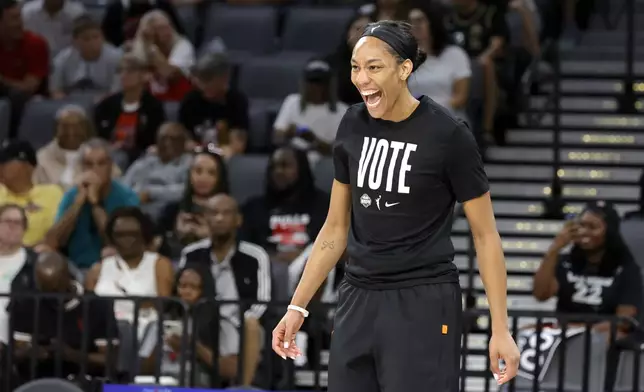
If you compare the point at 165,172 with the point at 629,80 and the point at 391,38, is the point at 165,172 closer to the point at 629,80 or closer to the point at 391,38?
the point at 629,80

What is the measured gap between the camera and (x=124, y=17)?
12.1 metres

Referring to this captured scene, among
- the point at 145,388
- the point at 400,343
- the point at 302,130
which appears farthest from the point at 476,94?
the point at 400,343

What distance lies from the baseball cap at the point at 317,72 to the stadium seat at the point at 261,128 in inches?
29.5

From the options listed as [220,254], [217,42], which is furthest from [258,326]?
[217,42]

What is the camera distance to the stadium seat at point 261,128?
10.6 meters

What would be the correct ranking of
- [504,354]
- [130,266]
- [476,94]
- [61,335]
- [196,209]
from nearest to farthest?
1. [504,354]
2. [61,335]
3. [130,266]
4. [196,209]
5. [476,94]

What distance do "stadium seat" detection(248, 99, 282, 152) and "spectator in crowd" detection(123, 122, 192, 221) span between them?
876 mm

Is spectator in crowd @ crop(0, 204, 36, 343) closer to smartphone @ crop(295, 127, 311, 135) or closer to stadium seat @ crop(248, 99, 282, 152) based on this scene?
smartphone @ crop(295, 127, 311, 135)

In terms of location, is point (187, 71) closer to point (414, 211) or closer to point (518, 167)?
point (518, 167)

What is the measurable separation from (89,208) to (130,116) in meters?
1.39

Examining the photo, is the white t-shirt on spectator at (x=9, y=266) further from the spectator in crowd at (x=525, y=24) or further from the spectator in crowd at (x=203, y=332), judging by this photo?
the spectator in crowd at (x=525, y=24)

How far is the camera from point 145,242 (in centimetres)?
863

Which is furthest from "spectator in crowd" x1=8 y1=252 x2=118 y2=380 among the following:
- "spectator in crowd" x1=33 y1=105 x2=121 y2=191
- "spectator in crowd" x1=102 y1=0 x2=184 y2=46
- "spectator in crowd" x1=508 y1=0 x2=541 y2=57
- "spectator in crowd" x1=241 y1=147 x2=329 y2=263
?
"spectator in crowd" x1=508 y1=0 x2=541 y2=57

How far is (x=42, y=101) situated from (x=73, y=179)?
1316 mm
